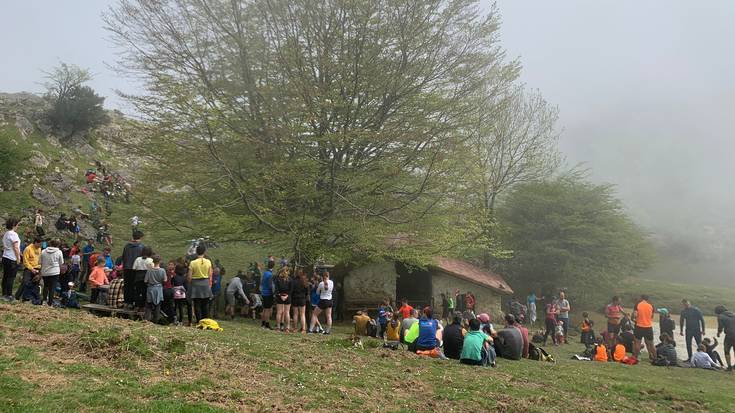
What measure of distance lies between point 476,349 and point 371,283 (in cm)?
1213

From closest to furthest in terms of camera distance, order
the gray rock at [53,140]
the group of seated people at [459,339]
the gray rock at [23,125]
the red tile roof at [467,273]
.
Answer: the group of seated people at [459,339] → the red tile roof at [467,273] → the gray rock at [23,125] → the gray rock at [53,140]

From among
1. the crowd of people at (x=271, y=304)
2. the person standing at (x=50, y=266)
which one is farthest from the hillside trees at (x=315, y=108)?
the person standing at (x=50, y=266)

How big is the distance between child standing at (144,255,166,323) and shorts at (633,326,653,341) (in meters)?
14.7

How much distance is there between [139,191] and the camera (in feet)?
61.2

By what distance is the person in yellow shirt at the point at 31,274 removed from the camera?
1180 cm

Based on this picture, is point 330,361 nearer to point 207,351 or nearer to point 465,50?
point 207,351

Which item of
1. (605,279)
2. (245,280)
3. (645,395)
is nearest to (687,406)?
(645,395)

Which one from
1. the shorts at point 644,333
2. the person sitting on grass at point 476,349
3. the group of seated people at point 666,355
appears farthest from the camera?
the shorts at point 644,333

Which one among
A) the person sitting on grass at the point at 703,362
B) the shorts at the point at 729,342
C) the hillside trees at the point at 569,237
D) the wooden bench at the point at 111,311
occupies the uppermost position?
the hillside trees at the point at 569,237

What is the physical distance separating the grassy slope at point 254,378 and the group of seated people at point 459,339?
0.52 m

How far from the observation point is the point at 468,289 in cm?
2709

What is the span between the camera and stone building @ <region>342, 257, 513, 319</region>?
75.0 ft

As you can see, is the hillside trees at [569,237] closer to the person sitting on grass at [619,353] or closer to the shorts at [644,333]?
the shorts at [644,333]

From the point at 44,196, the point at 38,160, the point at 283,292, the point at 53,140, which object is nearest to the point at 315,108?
the point at 283,292
